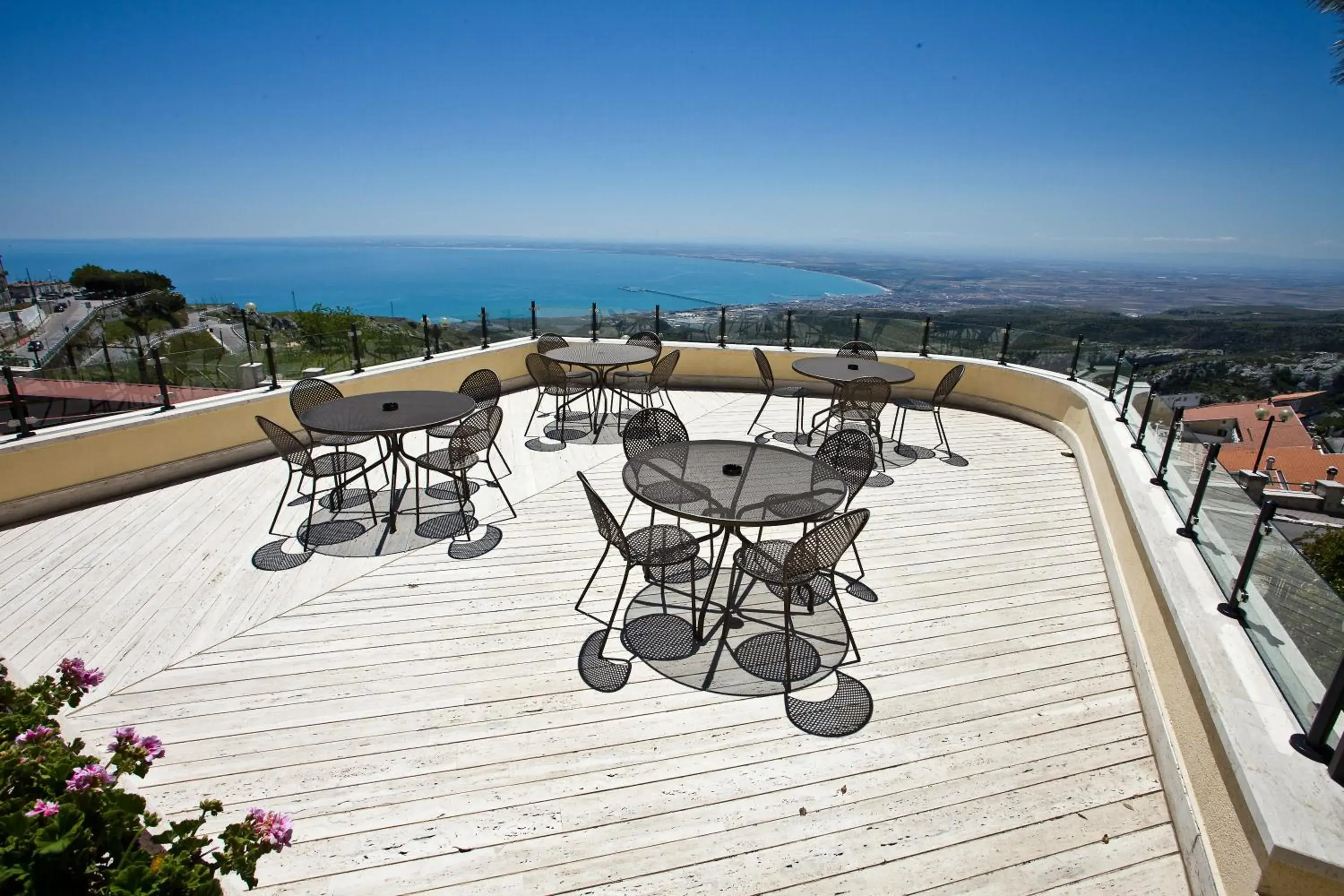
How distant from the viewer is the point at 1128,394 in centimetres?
538

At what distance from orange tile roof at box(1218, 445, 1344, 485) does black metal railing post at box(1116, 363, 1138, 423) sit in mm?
828

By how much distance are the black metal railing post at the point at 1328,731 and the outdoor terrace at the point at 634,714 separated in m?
0.07

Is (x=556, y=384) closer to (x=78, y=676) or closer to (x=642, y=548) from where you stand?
(x=642, y=548)

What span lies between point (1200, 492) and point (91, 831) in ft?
14.4

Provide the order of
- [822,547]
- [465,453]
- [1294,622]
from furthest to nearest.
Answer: [465,453] < [822,547] < [1294,622]

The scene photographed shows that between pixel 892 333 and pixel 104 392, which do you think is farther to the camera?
pixel 892 333

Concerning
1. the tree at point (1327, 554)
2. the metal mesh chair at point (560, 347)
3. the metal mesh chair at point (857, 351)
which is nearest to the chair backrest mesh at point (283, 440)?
the metal mesh chair at point (560, 347)

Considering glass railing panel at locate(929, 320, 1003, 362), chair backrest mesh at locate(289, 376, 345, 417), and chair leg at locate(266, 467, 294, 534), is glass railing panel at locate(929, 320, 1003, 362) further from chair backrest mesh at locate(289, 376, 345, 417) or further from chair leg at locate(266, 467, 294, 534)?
chair leg at locate(266, 467, 294, 534)

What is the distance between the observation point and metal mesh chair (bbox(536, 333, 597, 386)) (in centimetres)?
669

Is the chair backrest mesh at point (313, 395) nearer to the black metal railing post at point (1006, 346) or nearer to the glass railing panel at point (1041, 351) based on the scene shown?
the black metal railing post at point (1006, 346)

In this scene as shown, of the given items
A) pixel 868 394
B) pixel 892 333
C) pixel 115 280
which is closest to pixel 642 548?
pixel 868 394

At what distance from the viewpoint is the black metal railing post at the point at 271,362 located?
5.66 m

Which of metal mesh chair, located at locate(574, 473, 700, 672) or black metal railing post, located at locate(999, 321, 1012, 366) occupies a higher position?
black metal railing post, located at locate(999, 321, 1012, 366)

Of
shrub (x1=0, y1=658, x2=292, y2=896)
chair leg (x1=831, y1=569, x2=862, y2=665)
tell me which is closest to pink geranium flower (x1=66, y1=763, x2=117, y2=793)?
shrub (x1=0, y1=658, x2=292, y2=896)
